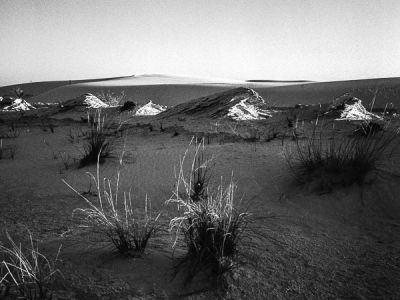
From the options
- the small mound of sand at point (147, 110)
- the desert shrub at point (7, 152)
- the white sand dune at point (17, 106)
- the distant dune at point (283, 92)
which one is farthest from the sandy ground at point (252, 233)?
the distant dune at point (283, 92)

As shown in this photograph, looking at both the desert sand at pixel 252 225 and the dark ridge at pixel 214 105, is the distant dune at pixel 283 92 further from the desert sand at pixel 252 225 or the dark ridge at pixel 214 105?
the desert sand at pixel 252 225

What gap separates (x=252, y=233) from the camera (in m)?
1.88

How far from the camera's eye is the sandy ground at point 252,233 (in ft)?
4.55

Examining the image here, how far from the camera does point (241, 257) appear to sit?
1590mm

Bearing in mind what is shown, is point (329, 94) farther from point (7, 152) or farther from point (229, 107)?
point (7, 152)

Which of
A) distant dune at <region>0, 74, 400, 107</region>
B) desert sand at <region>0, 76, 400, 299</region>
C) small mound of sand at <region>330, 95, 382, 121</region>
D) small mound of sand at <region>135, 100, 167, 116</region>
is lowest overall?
distant dune at <region>0, 74, 400, 107</region>

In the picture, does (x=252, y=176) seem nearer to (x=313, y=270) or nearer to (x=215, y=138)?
(x=313, y=270)

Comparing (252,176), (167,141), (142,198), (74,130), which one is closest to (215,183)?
(252,176)

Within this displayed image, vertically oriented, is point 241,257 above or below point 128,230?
below

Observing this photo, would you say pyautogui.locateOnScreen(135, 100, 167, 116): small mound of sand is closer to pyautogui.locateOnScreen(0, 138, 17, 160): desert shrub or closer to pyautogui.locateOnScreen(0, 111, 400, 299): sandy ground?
pyautogui.locateOnScreen(0, 138, 17, 160): desert shrub

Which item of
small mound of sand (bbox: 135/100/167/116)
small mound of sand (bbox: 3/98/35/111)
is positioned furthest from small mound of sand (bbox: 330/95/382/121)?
small mound of sand (bbox: 3/98/35/111)

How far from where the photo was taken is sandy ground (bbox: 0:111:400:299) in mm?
1388

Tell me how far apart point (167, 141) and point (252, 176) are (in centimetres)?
172

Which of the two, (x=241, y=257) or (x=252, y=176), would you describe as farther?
(x=252, y=176)
